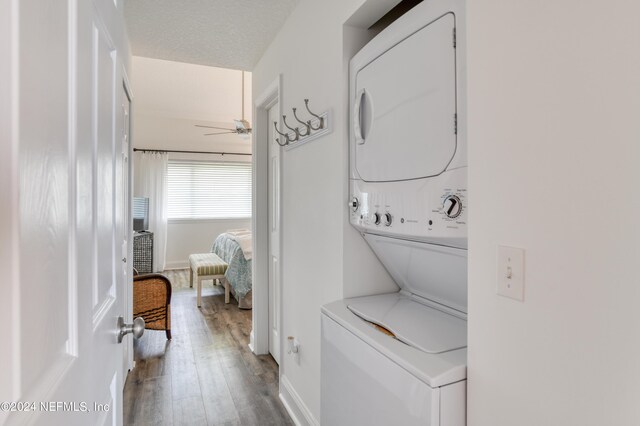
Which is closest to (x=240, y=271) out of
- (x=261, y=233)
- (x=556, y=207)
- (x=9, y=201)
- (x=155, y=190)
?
(x=261, y=233)

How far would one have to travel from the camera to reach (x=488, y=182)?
83 cm

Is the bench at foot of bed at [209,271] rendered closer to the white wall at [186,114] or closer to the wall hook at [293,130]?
the white wall at [186,114]

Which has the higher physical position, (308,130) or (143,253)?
(308,130)

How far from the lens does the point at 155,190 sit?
6.38m

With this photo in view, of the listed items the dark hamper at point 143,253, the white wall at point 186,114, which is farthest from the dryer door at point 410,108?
the dark hamper at point 143,253

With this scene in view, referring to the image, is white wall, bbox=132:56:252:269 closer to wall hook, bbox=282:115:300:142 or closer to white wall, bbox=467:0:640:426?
wall hook, bbox=282:115:300:142

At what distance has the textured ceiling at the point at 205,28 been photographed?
212 centimetres

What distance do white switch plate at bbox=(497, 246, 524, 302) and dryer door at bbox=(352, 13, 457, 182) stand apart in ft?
1.05

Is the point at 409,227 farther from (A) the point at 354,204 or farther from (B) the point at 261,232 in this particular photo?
(B) the point at 261,232

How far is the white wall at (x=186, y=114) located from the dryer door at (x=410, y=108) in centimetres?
454

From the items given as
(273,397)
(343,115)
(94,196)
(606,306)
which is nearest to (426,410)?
(606,306)

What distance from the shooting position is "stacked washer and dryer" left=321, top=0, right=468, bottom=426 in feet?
3.12

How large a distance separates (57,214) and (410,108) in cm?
97

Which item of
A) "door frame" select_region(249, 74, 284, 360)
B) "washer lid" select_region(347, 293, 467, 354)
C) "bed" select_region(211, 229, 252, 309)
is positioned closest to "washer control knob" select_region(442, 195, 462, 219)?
"washer lid" select_region(347, 293, 467, 354)
